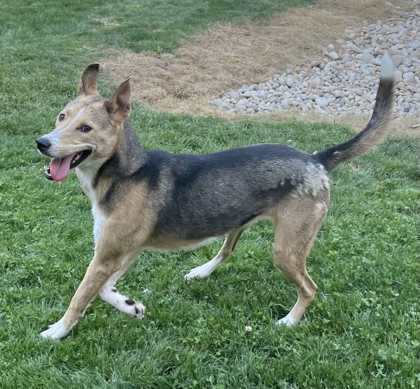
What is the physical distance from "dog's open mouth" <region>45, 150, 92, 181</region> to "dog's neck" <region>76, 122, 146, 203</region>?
13 cm

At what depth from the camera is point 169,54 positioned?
41.6 feet

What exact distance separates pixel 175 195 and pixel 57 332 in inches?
50.6

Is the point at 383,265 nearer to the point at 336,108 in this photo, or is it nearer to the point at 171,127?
the point at 171,127

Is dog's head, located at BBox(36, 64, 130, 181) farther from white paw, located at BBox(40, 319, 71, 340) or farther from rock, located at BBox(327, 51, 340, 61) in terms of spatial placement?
rock, located at BBox(327, 51, 340, 61)

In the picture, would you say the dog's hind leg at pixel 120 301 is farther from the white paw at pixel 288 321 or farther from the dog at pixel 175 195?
the white paw at pixel 288 321

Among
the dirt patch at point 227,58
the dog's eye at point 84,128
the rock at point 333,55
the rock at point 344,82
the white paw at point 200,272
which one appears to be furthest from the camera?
the rock at point 333,55

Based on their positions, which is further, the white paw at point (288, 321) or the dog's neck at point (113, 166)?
the white paw at point (288, 321)

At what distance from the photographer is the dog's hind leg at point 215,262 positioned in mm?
4816

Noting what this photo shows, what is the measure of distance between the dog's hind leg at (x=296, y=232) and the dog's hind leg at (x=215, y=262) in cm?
74

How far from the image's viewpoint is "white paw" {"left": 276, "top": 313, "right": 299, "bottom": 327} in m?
4.17

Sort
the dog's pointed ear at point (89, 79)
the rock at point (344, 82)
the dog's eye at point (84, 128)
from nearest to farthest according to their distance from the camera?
the dog's eye at point (84, 128) → the dog's pointed ear at point (89, 79) → the rock at point (344, 82)

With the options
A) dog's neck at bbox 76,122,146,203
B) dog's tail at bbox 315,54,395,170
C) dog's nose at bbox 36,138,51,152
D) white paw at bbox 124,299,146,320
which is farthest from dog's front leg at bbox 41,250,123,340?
dog's tail at bbox 315,54,395,170

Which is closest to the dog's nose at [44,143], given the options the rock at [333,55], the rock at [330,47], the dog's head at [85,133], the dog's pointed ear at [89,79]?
the dog's head at [85,133]

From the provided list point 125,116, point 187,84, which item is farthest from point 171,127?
point 125,116
